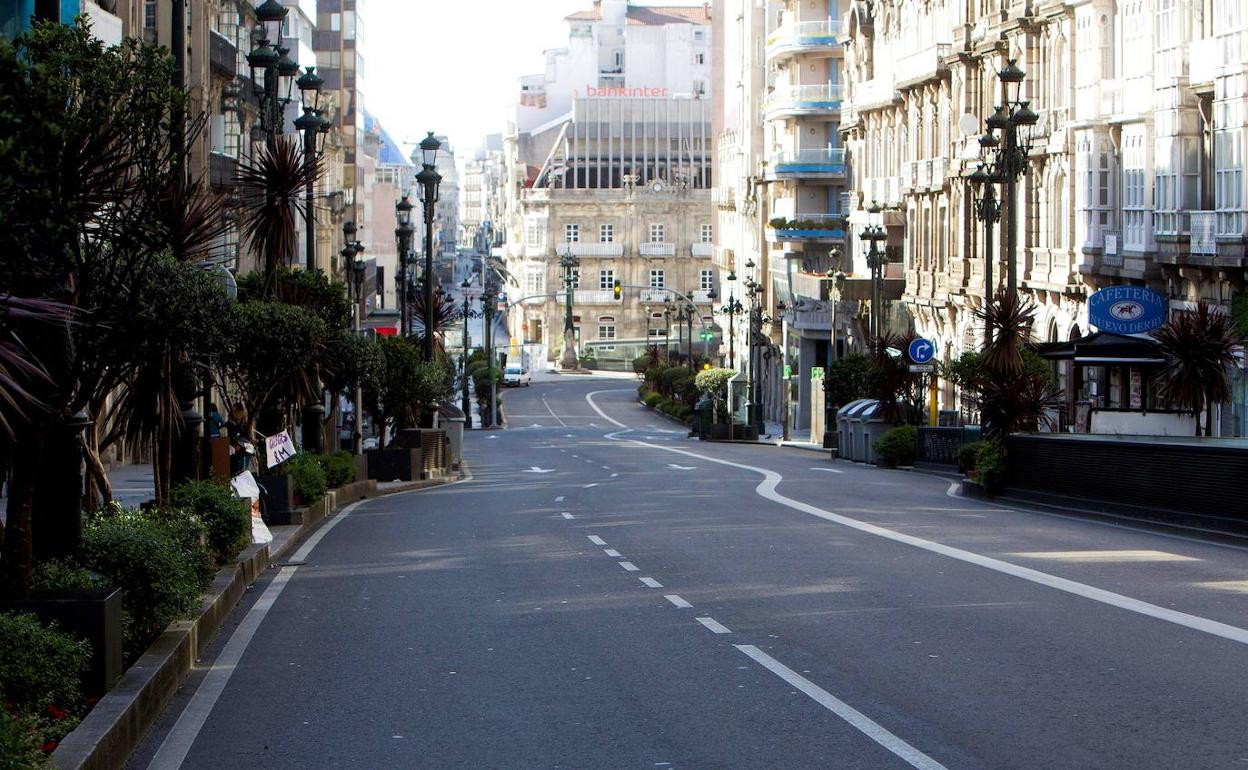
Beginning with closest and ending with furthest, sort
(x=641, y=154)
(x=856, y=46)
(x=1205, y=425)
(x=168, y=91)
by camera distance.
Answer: (x=168, y=91), (x=1205, y=425), (x=856, y=46), (x=641, y=154)

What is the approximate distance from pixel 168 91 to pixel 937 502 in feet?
62.5

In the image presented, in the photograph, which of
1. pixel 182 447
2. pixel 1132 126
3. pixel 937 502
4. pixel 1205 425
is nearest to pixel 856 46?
pixel 1132 126

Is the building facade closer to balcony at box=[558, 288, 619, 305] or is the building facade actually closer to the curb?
balcony at box=[558, 288, 619, 305]

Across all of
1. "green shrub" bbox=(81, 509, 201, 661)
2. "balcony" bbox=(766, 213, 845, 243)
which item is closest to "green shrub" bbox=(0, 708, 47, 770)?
"green shrub" bbox=(81, 509, 201, 661)

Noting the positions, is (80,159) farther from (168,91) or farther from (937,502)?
(937,502)

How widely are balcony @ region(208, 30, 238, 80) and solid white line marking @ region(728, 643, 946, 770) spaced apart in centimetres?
4405

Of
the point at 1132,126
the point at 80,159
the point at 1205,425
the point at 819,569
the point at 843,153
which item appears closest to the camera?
the point at 80,159

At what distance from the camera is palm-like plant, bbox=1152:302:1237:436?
30.7 metres

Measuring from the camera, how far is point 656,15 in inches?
7156

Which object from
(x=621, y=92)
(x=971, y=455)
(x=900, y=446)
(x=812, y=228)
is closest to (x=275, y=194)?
(x=971, y=455)

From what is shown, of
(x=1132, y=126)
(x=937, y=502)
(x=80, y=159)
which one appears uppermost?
(x=1132, y=126)

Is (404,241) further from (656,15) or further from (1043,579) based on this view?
(656,15)

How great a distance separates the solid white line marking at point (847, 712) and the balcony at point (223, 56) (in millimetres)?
44052

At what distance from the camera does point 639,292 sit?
155 m
